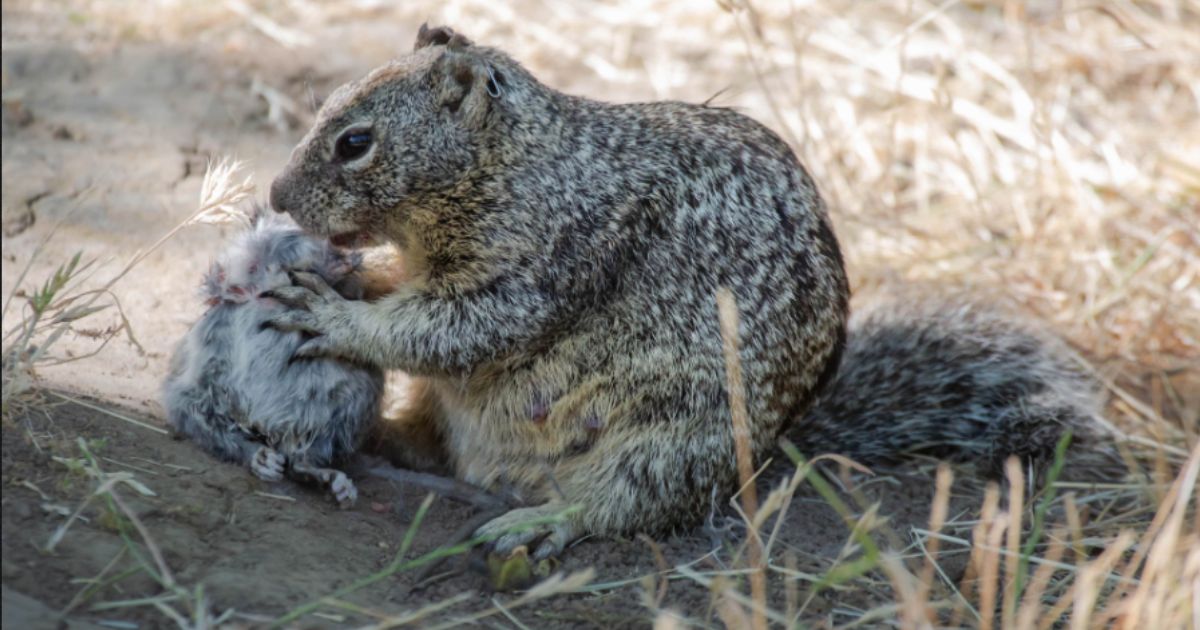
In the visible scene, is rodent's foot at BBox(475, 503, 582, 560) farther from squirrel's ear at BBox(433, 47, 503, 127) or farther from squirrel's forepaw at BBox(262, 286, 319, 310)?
squirrel's ear at BBox(433, 47, 503, 127)

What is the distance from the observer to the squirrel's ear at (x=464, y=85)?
4.13 meters

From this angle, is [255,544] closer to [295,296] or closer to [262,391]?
[262,391]

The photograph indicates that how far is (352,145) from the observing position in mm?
4090

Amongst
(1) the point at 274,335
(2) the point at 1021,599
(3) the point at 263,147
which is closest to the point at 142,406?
(1) the point at 274,335

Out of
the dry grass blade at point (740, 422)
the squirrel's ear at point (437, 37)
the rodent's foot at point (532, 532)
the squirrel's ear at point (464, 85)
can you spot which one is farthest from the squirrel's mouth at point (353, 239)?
the dry grass blade at point (740, 422)

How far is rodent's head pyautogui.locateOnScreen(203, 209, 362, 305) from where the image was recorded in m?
4.29

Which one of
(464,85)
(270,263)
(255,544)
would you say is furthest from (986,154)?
(255,544)

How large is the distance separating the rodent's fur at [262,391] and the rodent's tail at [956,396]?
5.35 feet

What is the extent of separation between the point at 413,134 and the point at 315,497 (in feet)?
4.00

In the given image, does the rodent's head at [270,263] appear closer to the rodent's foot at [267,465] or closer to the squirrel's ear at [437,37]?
the rodent's foot at [267,465]

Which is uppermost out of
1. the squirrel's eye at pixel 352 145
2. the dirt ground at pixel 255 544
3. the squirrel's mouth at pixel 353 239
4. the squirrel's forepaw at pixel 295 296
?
the squirrel's eye at pixel 352 145

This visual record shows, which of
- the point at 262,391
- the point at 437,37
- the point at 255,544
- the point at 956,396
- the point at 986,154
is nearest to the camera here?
the point at 255,544

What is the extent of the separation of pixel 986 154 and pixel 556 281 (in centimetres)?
370

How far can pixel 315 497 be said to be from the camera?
4.10 metres
